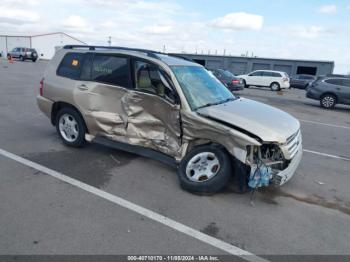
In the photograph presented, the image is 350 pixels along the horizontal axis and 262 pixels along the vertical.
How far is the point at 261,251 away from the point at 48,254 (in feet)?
6.88

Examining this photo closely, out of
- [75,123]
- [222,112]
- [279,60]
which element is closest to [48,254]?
[222,112]

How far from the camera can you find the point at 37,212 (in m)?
3.59

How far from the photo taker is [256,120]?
418cm

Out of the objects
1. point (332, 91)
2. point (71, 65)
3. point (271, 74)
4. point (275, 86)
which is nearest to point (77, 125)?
point (71, 65)

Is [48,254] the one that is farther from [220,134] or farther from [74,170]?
[220,134]

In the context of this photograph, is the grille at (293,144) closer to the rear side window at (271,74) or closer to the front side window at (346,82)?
the front side window at (346,82)

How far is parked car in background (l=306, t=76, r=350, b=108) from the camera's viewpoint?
1518 cm

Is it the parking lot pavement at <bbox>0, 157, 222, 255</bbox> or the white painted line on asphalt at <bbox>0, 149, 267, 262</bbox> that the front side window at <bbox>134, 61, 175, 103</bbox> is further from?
the parking lot pavement at <bbox>0, 157, 222, 255</bbox>

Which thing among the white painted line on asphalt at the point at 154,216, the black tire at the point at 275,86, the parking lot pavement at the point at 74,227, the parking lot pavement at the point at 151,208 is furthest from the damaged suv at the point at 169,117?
the black tire at the point at 275,86

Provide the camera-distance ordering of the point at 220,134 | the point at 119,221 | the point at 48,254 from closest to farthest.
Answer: the point at 48,254
the point at 119,221
the point at 220,134

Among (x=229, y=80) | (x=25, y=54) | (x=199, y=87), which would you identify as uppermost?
(x=25, y=54)

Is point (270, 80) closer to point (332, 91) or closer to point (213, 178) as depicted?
point (332, 91)

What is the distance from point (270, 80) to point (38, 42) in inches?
2558

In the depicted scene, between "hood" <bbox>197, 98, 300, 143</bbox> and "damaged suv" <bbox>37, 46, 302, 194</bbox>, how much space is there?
0.04ft
